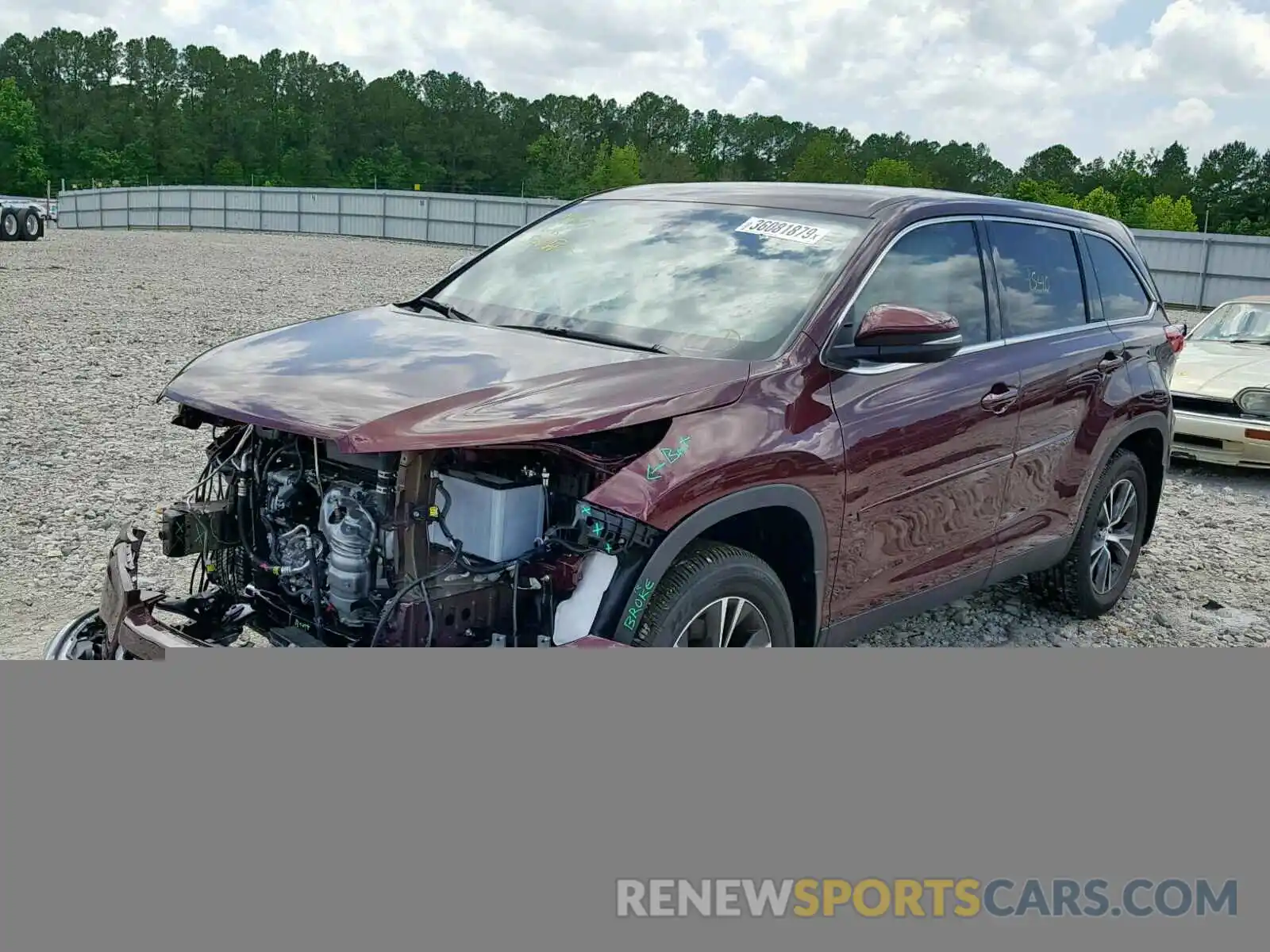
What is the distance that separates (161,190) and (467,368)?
4649 cm

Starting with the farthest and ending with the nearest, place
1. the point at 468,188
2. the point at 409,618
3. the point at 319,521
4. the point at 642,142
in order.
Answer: the point at 642,142 < the point at 468,188 < the point at 319,521 < the point at 409,618

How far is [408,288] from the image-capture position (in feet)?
78.3

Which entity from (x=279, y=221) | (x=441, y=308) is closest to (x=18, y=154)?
(x=279, y=221)

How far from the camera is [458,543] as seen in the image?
3.37m

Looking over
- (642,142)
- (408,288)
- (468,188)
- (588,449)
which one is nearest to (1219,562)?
(588,449)

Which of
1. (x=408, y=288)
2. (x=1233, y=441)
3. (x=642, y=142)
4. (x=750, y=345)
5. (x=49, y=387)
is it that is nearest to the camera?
(x=750, y=345)

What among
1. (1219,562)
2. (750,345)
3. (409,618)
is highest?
(750,345)

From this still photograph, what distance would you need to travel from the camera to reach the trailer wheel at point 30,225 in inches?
1221

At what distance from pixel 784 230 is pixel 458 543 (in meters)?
1.91

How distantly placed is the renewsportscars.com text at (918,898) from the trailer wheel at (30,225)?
33513mm

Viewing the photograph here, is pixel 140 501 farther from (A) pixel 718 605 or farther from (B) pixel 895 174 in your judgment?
(B) pixel 895 174

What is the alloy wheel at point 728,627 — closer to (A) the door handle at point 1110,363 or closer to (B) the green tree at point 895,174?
(A) the door handle at point 1110,363

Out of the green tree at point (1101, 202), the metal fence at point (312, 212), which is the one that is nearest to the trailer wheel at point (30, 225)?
the metal fence at point (312, 212)

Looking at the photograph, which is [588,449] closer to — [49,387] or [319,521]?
[319,521]
